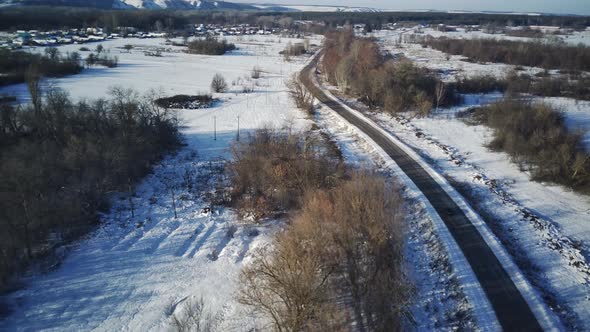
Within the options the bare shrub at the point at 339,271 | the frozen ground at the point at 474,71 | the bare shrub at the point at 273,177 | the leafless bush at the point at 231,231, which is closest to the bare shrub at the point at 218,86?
the bare shrub at the point at 273,177

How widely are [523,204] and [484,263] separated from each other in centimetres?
936

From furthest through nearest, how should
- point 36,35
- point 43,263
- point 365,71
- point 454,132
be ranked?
point 36,35 → point 365,71 → point 454,132 → point 43,263

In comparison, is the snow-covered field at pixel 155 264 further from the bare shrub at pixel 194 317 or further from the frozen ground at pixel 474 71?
the frozen ground at pixel 474 71

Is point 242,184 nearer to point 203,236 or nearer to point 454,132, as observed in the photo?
point 203,236

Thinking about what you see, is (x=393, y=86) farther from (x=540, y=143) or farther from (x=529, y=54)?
(x=529, y=54)

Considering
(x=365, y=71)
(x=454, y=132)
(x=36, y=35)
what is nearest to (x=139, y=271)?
(x=454, y=132)

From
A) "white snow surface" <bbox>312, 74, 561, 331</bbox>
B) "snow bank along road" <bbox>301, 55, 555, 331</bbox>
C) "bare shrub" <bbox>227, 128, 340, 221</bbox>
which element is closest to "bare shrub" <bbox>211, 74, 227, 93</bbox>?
"bare shrub" <bbox>227, 128, 340, 221</bbox>

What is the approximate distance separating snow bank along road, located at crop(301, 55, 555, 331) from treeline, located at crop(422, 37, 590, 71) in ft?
220

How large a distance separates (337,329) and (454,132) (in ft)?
112

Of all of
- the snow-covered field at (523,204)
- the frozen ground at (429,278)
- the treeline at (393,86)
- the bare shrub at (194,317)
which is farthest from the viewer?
the treeline at (393,86)

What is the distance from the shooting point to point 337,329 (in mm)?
13281

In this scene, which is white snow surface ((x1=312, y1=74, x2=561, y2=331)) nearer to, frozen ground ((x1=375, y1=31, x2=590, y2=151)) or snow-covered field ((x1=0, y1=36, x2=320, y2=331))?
snow-covered field ((x1=0, y1=36, x2=320, y2=331))

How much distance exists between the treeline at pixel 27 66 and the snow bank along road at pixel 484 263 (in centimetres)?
6088

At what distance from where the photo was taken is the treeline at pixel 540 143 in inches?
1111
